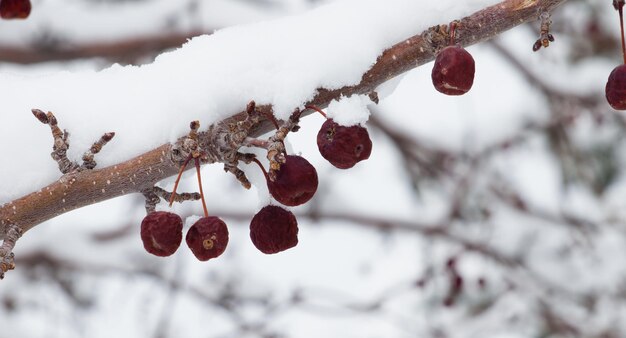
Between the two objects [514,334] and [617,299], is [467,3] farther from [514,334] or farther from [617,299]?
[617,299]

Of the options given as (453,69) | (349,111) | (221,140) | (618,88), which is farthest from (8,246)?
(618,88)

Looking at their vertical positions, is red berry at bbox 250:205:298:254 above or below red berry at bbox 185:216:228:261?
Result: above

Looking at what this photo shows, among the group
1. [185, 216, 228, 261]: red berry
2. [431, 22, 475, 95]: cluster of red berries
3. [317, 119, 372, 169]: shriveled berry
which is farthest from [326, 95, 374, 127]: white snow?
[185, 216, 228, 261]: red berry

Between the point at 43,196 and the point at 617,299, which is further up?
the point at 617,299

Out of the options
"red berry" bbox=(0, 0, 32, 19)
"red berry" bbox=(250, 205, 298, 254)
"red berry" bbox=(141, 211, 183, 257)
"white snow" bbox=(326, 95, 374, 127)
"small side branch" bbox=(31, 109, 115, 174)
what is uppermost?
"white snow" bbox=(326, 95, 374, 127)

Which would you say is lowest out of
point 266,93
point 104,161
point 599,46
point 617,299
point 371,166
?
point 104,161

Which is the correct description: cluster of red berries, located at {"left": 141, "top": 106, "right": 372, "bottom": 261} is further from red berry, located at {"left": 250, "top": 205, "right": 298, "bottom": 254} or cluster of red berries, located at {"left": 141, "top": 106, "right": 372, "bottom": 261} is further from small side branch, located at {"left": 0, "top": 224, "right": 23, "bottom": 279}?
small side branch, located at {"left": 0, "top": 224, "right": 23, "bottom": 279}

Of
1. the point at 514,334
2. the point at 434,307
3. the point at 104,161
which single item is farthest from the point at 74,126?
the point at 514,334
